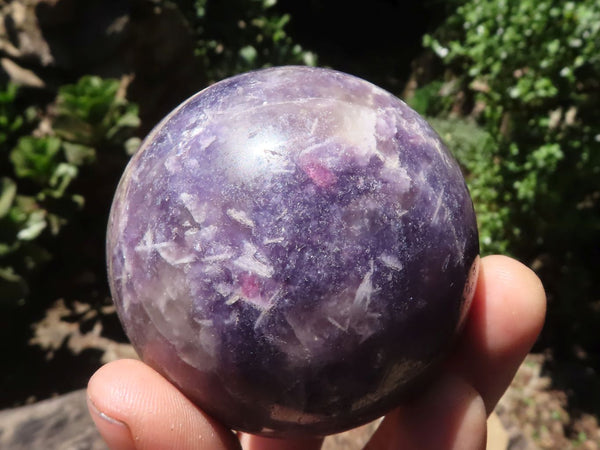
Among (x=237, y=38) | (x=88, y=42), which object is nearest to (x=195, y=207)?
(x=88, y=42)

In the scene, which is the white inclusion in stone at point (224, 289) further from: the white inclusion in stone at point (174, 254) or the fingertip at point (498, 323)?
the fingertip at point (498, 323)

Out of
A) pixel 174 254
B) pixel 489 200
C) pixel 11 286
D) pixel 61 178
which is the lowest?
pixel 489 200

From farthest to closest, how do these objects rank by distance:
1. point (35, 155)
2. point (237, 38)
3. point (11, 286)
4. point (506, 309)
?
point (237, 38), point (35, 155), point (11, 286), point (506, 309)

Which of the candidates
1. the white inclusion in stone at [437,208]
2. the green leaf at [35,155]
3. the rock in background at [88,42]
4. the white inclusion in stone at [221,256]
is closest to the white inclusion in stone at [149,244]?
the white inclusion in stone at [221,256]

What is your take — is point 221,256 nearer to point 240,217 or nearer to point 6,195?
point 240,217

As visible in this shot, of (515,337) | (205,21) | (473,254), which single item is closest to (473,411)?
(515,337)

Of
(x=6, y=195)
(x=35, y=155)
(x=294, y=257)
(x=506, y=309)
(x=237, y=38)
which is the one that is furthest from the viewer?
(x=237, y=38)

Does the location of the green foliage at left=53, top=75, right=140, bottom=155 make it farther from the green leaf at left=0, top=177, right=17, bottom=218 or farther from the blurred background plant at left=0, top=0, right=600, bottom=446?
the green leaf at left=0, top=177, right=17, bottom=218
